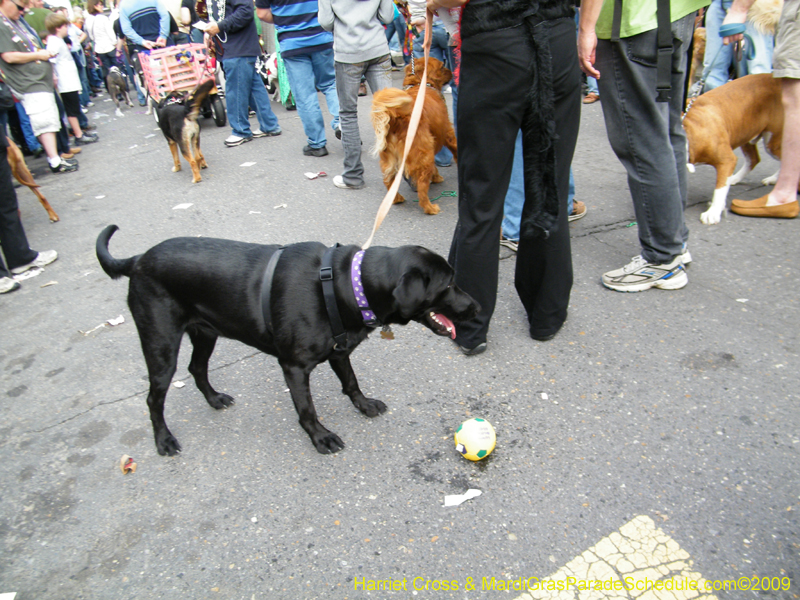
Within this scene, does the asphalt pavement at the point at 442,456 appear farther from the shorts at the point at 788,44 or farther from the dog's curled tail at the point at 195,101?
the dog's curled tail at the point at 195,101

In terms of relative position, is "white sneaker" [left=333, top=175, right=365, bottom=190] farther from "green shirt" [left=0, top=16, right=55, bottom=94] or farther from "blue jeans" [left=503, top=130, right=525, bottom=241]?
"green shirt" [left=0, top=16, right=55, bottom=94]

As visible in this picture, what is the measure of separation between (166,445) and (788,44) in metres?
4.60

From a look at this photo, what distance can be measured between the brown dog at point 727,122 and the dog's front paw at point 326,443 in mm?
3325

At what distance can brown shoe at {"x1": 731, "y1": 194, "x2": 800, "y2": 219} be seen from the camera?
3953 mm

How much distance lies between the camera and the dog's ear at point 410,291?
2049 mm

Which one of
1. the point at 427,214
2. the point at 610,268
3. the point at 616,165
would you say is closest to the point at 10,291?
the point at 427,214

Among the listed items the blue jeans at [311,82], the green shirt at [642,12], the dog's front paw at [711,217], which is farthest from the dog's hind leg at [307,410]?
the blue jeans at [311,82]

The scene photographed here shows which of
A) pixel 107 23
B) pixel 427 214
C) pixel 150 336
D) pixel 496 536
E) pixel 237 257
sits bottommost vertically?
pixel 496 536

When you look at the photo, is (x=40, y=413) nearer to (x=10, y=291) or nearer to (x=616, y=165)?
(x=10, y=291)

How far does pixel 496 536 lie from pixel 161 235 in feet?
14.0

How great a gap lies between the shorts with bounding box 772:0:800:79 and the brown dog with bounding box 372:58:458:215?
2.50 m

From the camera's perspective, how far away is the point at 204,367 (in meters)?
2.73

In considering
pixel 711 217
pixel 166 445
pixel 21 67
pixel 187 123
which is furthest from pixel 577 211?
pixel 21 67

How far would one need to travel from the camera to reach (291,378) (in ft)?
7.47
